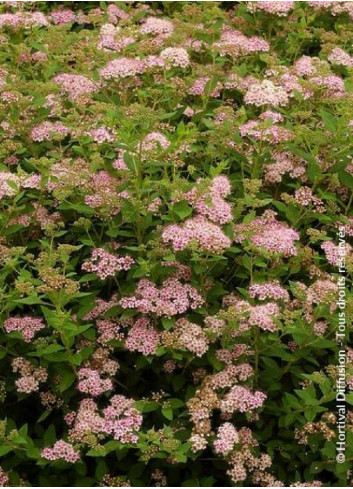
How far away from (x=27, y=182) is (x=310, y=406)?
1.42 metres

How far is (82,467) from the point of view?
8.60 ft

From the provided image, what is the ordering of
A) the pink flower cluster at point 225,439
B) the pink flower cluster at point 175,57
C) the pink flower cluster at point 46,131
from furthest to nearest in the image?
the pink flower cluster at point 175,57 → the pink flower cluster at point 46,131 → the pink flower cluster at point 225,439

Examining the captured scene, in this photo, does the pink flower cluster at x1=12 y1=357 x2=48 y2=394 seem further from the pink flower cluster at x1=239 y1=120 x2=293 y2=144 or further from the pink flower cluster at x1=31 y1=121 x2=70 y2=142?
the pink flower cluster at x1=239 y1=120 x2=293 y2=144

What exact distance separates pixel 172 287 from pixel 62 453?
69 cm

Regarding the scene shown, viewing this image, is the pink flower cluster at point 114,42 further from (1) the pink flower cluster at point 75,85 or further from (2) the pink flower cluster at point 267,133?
(2) the pink flower cluster at point 267,133

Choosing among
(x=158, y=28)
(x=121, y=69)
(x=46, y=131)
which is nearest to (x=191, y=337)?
(x=46, y=131)

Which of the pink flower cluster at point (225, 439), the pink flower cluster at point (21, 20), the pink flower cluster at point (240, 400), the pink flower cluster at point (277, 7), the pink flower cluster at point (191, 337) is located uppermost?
the pink flower cluster at point (277, 7)

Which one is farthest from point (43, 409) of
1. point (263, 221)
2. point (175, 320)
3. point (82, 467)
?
point (263, 221)

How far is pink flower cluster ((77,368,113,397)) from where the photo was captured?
8.55 ft

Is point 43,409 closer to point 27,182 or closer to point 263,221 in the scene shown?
point 27,182

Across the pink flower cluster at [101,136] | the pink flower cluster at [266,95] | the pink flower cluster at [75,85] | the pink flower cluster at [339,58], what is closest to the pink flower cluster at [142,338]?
the pink flower cluster at [101,136]

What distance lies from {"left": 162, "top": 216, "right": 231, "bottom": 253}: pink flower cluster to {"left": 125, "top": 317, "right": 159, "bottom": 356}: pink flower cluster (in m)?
0.32

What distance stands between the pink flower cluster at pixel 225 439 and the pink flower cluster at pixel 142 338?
1.19ft

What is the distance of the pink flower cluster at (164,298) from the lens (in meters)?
2.61
